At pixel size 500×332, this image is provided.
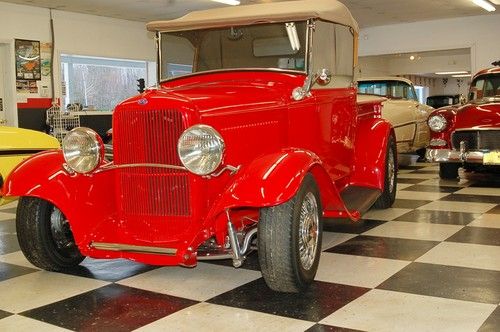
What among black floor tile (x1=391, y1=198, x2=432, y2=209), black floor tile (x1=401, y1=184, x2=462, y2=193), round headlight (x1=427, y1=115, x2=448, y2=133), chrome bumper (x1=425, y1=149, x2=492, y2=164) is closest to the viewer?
black floor tile (x1=391, y1=198, x2=432, y2=209)

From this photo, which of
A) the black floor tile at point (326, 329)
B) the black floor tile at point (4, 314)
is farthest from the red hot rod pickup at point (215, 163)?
the black floor tile at point (4, 314)

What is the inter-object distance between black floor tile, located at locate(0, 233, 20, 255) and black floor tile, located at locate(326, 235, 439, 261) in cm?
214

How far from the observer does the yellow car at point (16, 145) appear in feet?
14.0

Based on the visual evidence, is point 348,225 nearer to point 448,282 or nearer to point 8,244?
point 448,282

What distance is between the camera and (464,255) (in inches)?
131

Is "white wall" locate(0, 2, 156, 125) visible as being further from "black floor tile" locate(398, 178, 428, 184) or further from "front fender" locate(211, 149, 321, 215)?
"front fender" locate(211, 149, 321, 215)

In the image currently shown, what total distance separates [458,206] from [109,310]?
3.51 meters

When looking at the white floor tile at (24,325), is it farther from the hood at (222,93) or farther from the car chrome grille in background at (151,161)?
the hood at (222,93)

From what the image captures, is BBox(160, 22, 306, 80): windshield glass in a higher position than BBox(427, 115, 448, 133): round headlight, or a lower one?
higher

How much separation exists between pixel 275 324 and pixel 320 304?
32 centimetres

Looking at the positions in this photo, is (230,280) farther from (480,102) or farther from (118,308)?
(480,102)

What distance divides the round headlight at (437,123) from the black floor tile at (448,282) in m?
3.48

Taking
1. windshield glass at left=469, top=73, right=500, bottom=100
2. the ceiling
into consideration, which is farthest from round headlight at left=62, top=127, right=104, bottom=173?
the ceiling

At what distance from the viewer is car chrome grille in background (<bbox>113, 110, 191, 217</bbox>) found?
8.95ft
